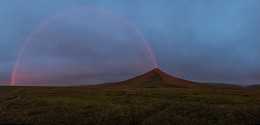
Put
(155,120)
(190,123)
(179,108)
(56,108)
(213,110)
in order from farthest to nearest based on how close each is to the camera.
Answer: (56,108), (179,108), (213,110), (155,120), (190,123)

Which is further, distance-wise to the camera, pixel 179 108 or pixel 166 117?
pixel 179 108

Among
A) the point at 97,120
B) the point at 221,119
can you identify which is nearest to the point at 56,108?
Result: the point at 97,120

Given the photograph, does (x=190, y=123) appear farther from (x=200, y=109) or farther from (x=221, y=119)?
(x=200, y=109)

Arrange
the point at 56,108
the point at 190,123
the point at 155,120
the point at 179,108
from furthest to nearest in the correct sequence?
the point at 56,108 → the point at 179,108 → the point at 155,120 → the point at 190,123

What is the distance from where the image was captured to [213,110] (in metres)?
Answer: 38.3

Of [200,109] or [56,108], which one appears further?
[56,108]

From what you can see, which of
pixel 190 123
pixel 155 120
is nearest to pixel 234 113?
pixel 190 123

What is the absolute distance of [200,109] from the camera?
39656 mm

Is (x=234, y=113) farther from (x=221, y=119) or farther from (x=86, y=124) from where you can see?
(x=86, y=124)

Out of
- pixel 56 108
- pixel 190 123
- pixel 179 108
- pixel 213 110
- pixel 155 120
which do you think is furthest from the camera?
pixel 56 108

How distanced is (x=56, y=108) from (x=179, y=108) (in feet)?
69.6

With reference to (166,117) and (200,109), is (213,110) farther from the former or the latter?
(166,117)

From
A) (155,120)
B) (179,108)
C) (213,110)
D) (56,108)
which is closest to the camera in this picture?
(155,120)

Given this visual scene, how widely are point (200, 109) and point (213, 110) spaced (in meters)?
2.03
